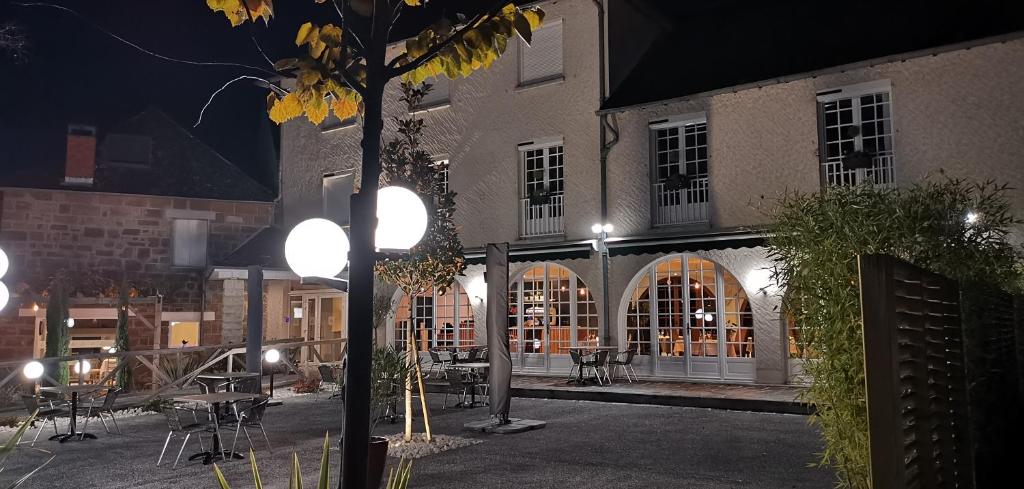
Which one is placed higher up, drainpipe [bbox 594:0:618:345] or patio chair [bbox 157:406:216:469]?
drainpipe [bbox 594:0:618:345]

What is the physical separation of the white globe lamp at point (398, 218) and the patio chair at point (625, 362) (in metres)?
10.9

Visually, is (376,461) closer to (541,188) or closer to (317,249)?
(317,249)

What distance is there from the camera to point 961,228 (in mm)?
5434

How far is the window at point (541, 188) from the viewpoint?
16.5 metres

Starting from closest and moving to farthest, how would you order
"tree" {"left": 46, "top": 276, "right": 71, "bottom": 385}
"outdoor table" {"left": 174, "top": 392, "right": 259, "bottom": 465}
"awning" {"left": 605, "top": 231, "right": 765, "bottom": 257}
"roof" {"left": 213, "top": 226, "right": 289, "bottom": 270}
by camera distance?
"outdoor table" {"left": 174, "top": 392, "right": 259, "bottom": 465} < "awning" {"left": 605, "top": 231, "right": 765, "bottom": 257} < "tree" {"left": 46, "top": 276, "right": 71, "bottom": 385} < "roof" {"left": 213, "top": 226, "right": 289, "bottom": 270}

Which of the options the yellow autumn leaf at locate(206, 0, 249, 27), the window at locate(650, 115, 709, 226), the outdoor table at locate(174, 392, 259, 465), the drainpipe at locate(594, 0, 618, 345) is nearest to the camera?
the yellow autumn leaf at locate(206, 0, 249, 27)

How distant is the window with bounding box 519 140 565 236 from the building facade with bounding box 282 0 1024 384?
43 millimetres

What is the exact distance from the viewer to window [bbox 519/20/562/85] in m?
16.7

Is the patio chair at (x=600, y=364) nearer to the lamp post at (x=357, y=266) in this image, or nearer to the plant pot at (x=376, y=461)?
the plant pot at (x=376, y=461)

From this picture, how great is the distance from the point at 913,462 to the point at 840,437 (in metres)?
1.45

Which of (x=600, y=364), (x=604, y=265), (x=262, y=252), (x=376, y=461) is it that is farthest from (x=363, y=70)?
(x=262, y=252)

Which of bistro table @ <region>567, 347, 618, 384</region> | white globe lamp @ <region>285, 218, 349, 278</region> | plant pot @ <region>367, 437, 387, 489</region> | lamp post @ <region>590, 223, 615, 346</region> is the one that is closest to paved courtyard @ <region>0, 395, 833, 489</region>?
plant pot @ <region>367, 437, 387, 489</region>

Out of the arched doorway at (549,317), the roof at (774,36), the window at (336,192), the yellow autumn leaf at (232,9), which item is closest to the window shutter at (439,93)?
the window at (336,192)

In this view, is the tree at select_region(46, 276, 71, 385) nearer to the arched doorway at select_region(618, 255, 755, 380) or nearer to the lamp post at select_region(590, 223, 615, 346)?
the lamp post at select_region(590, 223, 615, 346)
